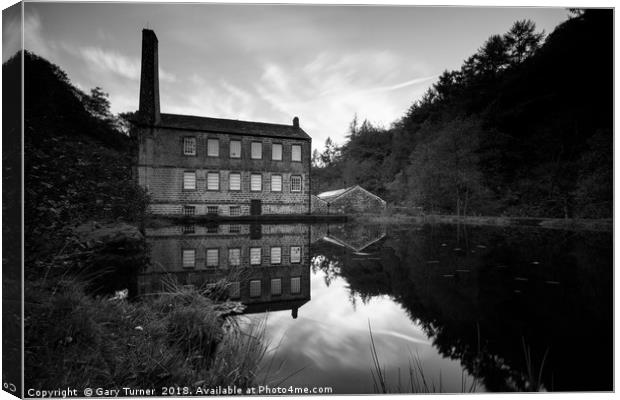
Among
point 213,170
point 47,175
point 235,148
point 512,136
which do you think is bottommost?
point 47,175

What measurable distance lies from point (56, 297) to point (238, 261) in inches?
105

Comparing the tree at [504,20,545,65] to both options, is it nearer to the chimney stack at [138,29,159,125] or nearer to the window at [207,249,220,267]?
the window at [207,249,220,267]

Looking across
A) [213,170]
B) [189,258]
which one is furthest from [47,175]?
[213,170]

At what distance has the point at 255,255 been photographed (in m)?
4.69

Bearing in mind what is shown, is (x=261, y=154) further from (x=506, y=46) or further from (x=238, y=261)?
(x=506, y=46)

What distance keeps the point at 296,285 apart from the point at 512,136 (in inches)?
369

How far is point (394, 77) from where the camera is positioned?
2775mm

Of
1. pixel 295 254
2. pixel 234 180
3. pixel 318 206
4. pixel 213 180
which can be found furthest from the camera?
pixel 318 206

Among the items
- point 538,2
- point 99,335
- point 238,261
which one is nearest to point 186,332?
point 99,335

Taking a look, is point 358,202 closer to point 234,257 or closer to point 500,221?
point 500,221

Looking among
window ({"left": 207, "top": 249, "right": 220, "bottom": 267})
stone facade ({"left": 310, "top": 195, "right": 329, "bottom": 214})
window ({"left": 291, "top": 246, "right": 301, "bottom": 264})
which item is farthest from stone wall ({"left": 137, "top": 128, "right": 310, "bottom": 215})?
window ({"left": 291, "top": 246, "right": 301, "bottom": 264})

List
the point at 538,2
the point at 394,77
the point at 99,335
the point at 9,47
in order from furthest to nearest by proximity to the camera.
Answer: the point at 394,77 → the point at 538,2 → the point at 9,47 → the point at 99,335

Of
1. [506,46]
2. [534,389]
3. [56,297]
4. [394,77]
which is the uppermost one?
[506,46]

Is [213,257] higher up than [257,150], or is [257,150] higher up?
[257,150]
